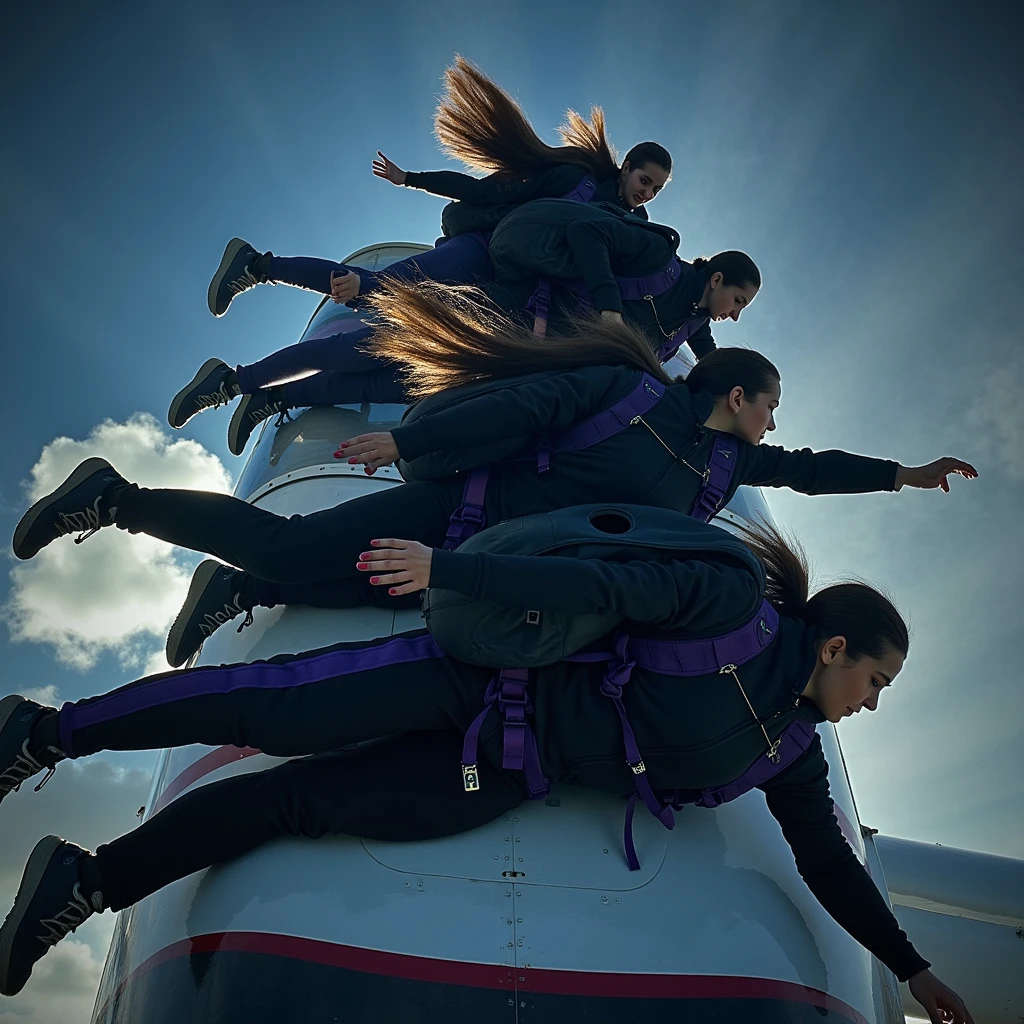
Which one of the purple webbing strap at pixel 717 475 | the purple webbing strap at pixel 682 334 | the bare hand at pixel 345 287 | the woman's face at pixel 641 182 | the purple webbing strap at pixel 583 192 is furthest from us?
the woman's face at pixel 641 182

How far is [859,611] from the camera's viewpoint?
3.28 meters

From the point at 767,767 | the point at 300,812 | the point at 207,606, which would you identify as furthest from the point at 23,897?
the point at 767,767

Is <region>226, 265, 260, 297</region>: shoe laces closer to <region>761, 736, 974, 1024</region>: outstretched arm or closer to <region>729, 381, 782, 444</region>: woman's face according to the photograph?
<region>729, 381, 782, 444</region>: woman's face

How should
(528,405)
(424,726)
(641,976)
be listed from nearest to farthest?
(641,976)
(424,726)
(528,405)

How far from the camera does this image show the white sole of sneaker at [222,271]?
6477mm

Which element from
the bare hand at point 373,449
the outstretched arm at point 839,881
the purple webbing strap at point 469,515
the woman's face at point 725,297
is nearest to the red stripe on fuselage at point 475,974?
the outstretched arm at point 839,881

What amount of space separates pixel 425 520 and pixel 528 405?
63 cm

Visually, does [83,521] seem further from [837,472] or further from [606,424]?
[837,472]

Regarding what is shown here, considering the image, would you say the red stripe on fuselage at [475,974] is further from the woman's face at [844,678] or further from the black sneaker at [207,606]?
the black sneaker at [207,606]

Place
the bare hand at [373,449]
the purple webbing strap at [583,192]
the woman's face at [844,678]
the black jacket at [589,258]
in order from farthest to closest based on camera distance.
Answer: the purple webbing strap at [583,192] < the black jacket at [589,258] < the bare hand at [373,449] < the woman's face at [844,678]

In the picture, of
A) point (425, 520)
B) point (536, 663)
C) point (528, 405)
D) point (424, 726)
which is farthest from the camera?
point (425, 520)

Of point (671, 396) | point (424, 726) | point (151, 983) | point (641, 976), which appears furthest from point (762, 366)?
point (151, 983)

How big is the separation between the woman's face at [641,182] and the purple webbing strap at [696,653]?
153 inches

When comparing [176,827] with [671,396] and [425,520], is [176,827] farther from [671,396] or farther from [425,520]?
[671,396]
